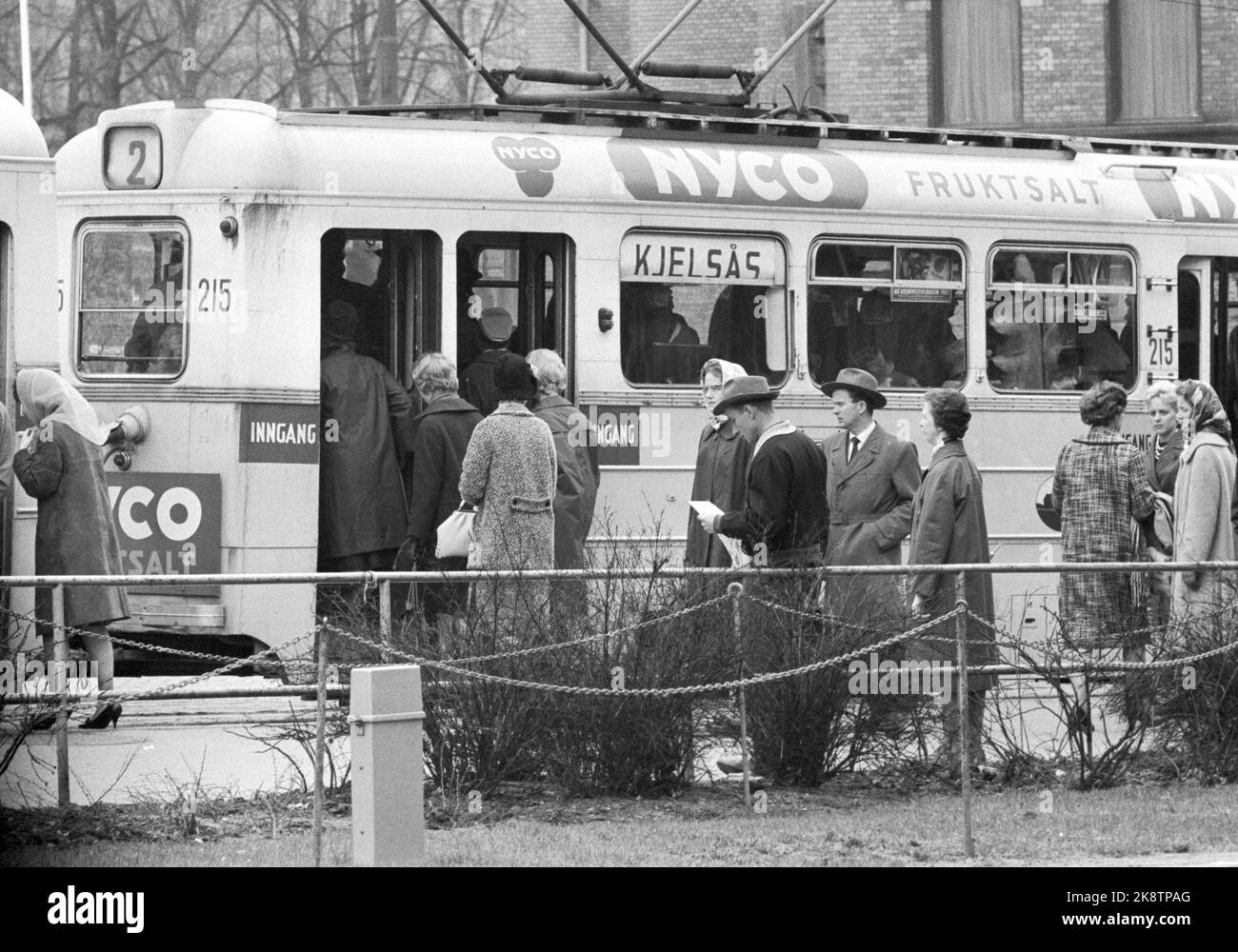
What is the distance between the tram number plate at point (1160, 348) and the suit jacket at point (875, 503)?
4016 millimetres

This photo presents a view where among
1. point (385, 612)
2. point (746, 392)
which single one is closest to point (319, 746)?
point (385, 612)

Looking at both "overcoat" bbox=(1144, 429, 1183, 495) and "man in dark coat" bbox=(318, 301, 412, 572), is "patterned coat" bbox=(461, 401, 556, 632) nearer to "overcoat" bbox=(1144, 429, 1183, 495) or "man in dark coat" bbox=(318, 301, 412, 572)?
"man in dark coat" bbox=(318, 301, 412, 572)

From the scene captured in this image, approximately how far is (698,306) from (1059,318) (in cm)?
270

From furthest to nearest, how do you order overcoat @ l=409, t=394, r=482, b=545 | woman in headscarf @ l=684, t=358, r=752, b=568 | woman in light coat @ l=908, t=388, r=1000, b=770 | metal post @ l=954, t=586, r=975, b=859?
overcoat @ l=409, t=394, r=482, b=545 < woman in headscarf @ l=684, t=358, r=752, b=568 < woman in light coat @ l=908, t=388, r=1000, b=770 < metal post @ l=954, t=586, r=975, b=859

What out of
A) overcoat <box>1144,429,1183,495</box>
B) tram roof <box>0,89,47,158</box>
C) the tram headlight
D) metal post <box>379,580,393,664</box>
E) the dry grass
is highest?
tram roof <box>0,89,47,158</box>

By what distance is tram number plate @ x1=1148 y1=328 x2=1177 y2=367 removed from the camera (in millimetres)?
13961

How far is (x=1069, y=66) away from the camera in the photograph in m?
26.2

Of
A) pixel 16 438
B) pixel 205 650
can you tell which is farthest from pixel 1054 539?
pixel 16 438

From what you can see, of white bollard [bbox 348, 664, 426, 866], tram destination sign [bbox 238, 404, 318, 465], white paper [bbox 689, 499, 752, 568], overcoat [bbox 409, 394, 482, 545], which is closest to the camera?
white bollard [bbox 348, 664, 426, 866]

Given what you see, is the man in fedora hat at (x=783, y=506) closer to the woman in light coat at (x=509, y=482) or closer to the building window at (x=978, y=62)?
the woman in light coat at (x=509, y=482)

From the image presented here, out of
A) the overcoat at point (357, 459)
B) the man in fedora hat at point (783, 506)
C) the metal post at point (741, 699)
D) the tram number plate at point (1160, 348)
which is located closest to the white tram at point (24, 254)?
the overcoat at point (357, 459)

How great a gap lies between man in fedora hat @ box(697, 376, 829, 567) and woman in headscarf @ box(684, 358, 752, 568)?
59cm

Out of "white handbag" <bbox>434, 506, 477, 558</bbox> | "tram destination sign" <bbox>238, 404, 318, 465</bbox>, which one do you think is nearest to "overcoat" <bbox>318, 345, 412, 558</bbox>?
"tram destination sign" <bbox>238, 404, 318, 465</bbox>

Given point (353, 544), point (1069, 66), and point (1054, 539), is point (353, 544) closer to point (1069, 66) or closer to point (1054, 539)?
point (1054, 539)
